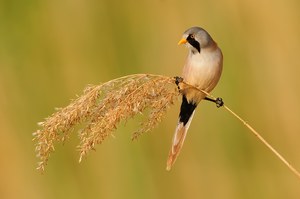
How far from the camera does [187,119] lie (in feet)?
7.97

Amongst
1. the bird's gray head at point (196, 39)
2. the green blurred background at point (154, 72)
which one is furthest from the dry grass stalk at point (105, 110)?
the green blurred background at point (154, 72)

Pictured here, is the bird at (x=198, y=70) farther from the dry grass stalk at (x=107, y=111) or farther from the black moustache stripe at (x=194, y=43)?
the dry grass stalk at (x=107, y=111)

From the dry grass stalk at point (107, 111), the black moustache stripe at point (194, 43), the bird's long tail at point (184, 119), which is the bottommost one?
the bird's long tail at point (184, 119)

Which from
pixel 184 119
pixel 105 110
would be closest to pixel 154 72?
pixel 184 119

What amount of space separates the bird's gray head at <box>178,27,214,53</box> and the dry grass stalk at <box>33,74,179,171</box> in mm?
308

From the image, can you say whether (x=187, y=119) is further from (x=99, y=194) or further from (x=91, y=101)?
(x=99, y=194)

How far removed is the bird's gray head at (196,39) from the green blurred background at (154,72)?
0.77m

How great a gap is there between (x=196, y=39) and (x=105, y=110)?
0.53m

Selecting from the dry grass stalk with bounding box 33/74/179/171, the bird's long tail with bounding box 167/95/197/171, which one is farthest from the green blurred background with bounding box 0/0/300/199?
the dry grass stalk with bounding box 33/74/179/171

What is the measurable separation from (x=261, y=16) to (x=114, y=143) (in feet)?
2.87

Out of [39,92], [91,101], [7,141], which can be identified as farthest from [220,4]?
[91,101]

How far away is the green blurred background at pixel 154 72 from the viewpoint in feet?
10.3

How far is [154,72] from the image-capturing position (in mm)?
3236

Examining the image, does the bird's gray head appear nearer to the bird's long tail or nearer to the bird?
the bird
